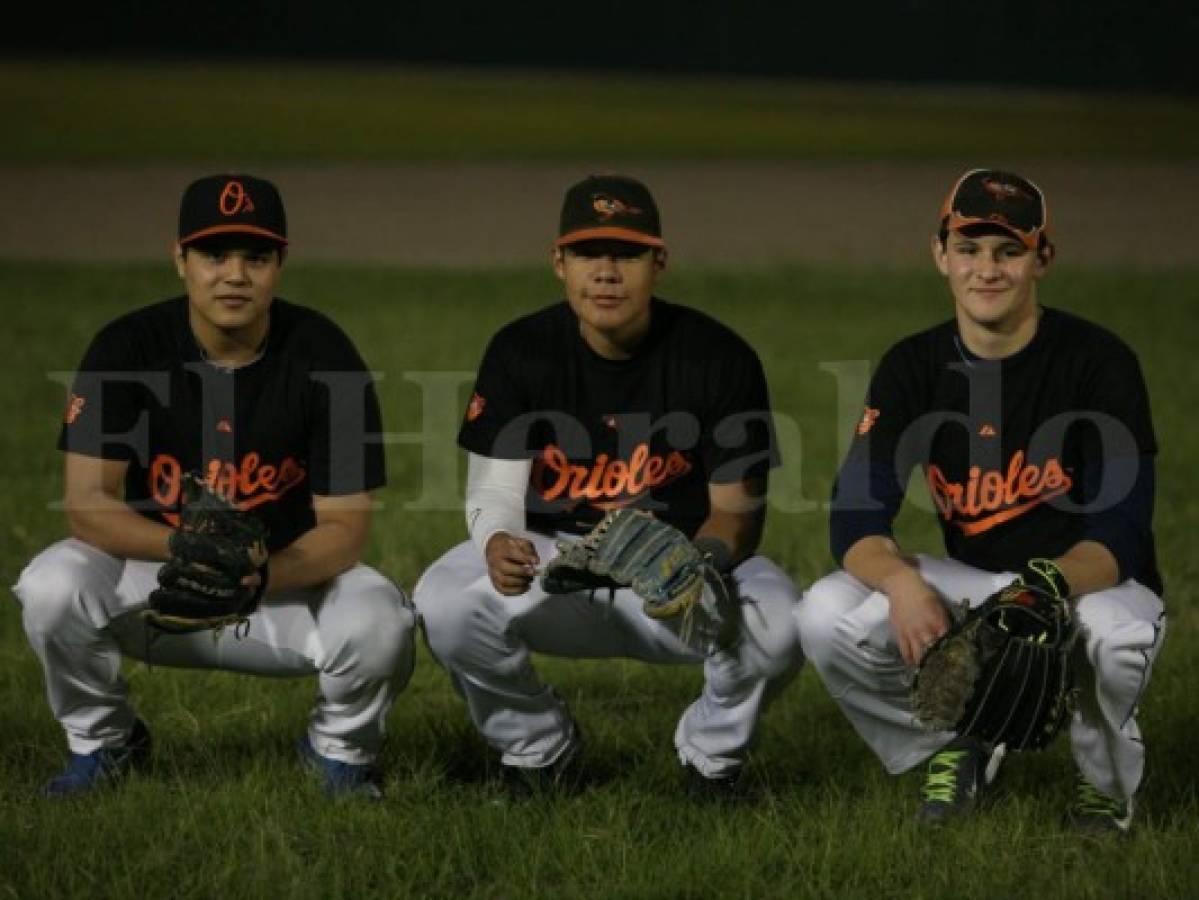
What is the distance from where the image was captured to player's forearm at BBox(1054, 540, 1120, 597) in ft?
13.3

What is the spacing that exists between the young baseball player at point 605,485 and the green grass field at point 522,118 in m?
18.2

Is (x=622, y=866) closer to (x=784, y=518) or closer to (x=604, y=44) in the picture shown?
(x=784, y=518)

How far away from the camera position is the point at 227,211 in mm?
4371

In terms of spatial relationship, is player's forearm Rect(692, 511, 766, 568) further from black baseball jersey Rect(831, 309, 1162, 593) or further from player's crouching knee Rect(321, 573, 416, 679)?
player's crouching knee Rect(321, 573, 416, 679)

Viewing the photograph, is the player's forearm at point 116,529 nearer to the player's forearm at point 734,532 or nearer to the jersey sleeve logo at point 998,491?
the player's forearm at point 734,532

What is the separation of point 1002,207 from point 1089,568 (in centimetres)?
77

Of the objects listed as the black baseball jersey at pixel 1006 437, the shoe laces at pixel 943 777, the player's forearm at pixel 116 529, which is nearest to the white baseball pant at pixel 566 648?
the black baseball jersey at pixel 1006 437

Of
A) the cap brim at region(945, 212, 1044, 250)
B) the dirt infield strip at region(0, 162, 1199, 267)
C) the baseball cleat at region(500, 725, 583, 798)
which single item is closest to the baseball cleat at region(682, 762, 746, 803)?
the baseball cleat at region(500, 725, 583, 798)

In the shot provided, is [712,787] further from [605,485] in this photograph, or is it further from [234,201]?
[234,201]

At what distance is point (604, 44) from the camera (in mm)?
34438

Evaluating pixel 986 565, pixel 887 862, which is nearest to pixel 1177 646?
pixel 986 565

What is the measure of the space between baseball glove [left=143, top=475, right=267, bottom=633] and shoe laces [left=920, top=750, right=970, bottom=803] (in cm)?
144

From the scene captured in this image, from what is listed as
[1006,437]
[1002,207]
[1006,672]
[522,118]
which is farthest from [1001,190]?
[522,118]

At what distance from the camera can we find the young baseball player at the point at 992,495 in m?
4.08
